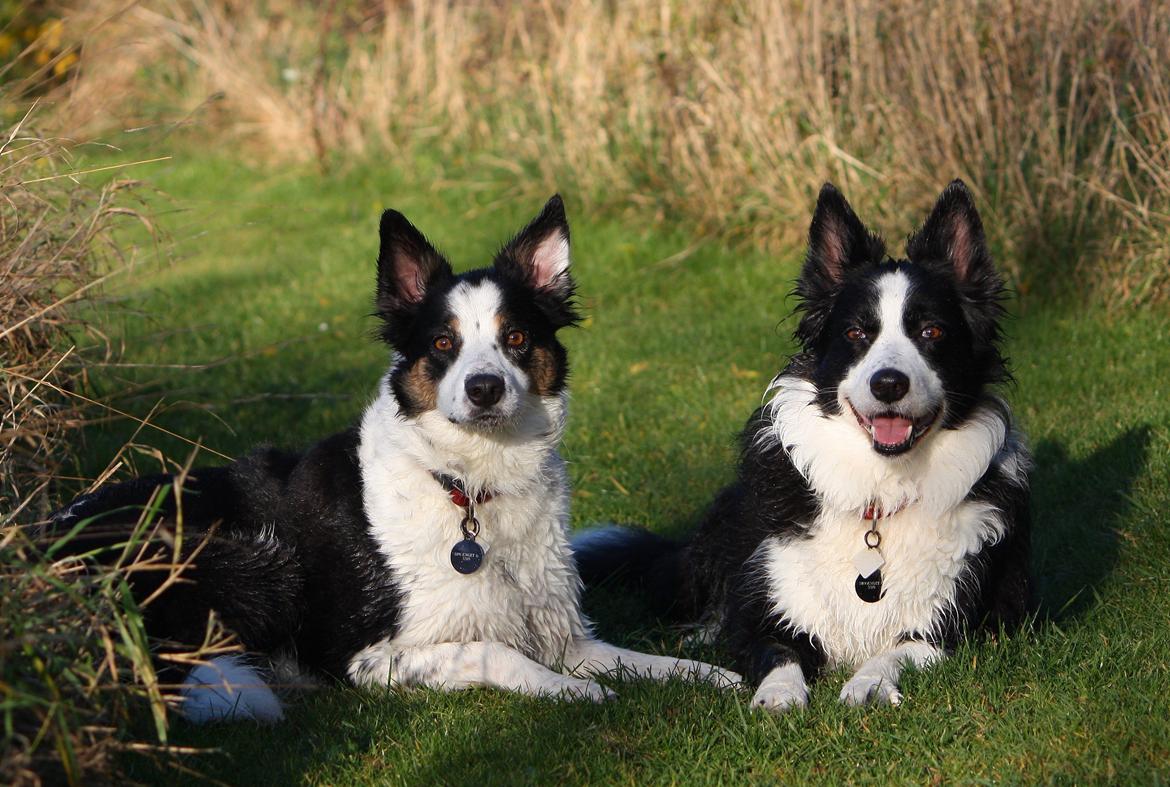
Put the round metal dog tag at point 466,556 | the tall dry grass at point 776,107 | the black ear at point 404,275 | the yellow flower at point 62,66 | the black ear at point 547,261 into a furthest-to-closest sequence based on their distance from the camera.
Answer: the tall dry grass at point 776,107, the yellow flower at point 62,66, the black ear at point 547,261, the black ear at point 404,275, the round metal dog tag at point 466,556

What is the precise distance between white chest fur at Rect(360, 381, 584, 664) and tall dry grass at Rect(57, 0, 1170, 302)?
129 inches

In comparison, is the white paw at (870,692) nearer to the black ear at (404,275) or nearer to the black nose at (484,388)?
the black nose at (484,388)

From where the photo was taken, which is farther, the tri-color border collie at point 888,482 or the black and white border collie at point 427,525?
the black and white border collie at point 427,525

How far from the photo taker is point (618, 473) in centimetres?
674

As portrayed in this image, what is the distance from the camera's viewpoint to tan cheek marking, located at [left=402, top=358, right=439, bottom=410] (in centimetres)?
461

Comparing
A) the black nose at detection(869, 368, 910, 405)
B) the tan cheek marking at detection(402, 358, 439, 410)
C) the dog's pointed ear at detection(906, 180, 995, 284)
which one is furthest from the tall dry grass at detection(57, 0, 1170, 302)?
the black nose at detection(869, 368, 910, 405)

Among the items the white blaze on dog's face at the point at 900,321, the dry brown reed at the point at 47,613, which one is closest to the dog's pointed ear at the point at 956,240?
the white blaze on dog's face at the point at 900,321

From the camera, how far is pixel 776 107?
952 centimetres

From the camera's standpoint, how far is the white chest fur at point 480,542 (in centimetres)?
460

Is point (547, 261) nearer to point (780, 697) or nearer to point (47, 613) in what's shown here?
point (780, 697)

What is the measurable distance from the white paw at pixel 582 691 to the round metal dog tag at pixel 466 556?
1.75ft

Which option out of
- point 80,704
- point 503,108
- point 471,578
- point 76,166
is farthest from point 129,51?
point 80,704

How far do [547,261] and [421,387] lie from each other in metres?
0.77

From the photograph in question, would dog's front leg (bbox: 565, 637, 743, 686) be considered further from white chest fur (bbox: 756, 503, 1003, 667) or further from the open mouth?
the open mouth
